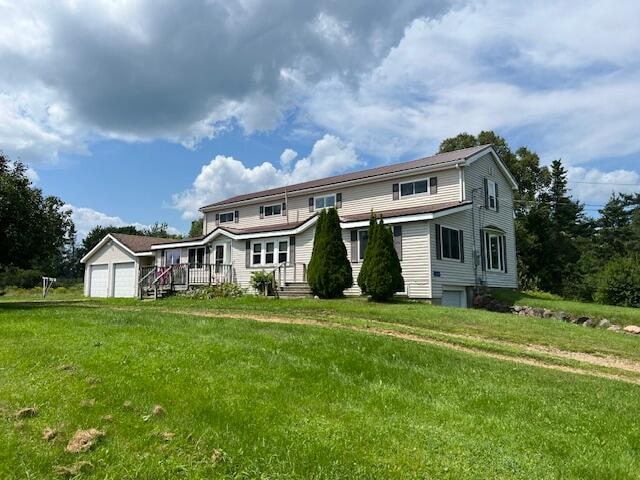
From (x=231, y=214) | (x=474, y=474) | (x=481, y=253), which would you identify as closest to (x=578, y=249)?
(x=481, y=253)

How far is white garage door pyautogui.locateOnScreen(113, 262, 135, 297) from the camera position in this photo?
32.7 metres

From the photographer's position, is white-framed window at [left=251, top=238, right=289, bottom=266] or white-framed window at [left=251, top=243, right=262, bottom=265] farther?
white-framed window at [left=251, top=243, right=262, bottom=265]

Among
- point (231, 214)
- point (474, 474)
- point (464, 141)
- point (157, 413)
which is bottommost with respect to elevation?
point (474, 474)

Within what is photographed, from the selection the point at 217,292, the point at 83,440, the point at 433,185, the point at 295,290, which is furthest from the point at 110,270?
the point at 83,440

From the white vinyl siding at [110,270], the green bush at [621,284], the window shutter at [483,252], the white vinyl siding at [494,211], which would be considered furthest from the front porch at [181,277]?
the green bush at [621,284]

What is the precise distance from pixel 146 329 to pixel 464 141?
1423 inches

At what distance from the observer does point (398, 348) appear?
29.1ft

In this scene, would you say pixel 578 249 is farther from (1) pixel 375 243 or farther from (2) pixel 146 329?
(2) pixel 146 329

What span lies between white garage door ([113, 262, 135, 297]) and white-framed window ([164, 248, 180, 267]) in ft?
11.5

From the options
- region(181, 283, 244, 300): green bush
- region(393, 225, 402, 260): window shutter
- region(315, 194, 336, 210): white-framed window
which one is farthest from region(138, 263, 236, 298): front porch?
region(393, 225, 402, 260): window shutter

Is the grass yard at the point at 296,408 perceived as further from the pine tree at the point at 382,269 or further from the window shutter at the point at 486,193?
the window shutter at the point at 486,193

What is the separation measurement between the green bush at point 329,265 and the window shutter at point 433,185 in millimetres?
5345

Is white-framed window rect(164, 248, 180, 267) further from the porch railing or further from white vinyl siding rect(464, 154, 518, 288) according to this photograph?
white vinyl siding rect(464, 154, 518, 288)

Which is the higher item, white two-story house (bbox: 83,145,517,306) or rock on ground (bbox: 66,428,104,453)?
white two-story house (bbox: 83,145,517,306)
